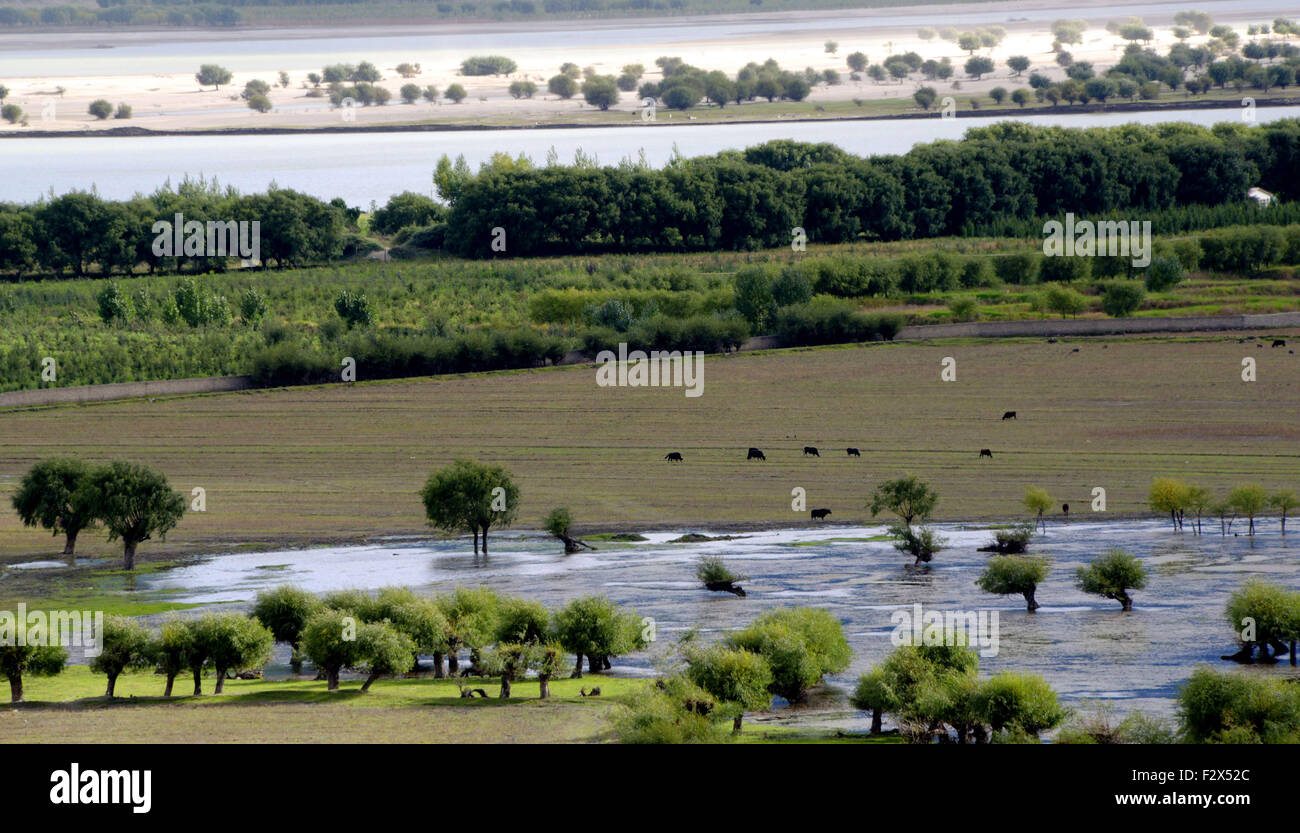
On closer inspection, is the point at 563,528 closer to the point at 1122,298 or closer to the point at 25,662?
the point at 25,662

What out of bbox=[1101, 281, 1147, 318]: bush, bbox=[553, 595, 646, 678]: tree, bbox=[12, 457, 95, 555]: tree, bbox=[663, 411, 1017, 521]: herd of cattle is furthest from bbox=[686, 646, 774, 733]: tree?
bbox=[1101, 281, 1147, 318]: bush

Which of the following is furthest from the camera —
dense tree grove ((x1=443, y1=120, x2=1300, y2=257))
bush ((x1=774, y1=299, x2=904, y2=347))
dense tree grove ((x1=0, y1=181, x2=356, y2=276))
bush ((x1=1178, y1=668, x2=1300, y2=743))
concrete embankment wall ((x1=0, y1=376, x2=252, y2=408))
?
dense tree grove ((x1=443, y1=120, x2=1300, y2=257))

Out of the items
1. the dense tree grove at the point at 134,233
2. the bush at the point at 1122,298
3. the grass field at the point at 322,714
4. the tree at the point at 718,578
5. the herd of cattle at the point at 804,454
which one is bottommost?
the grass field at the point at 322,714

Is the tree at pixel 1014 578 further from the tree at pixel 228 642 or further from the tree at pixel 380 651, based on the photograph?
the tree at pixel 228 642

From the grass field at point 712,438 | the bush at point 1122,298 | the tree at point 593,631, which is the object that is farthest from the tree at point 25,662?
the bush at point 1122,298

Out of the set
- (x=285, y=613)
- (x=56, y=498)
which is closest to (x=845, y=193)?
(x=56, y=498)

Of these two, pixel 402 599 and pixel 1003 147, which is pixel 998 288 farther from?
pixel 402 599

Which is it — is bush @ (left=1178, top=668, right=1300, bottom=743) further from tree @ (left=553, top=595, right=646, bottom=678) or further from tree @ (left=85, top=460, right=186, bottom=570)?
tree @ (left=85, top=460, right=186, bottom=570)
